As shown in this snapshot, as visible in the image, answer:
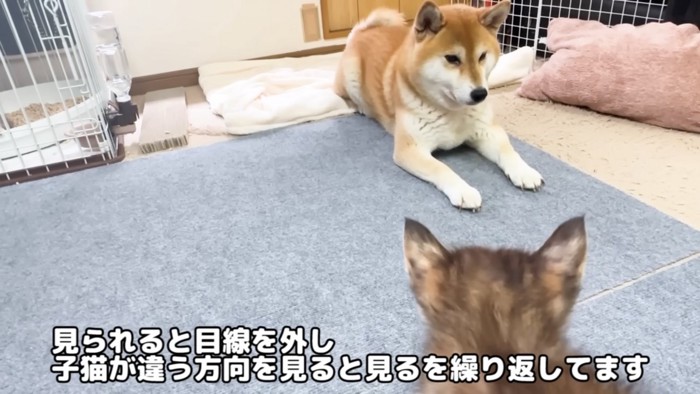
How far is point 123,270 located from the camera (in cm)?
133

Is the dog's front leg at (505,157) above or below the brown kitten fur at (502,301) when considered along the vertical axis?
below

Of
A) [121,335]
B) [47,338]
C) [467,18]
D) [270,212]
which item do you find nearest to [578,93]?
[467,18]

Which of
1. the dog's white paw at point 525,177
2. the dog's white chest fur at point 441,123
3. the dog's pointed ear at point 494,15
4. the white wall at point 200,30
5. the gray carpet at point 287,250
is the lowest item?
the gray carpet at point 287,250

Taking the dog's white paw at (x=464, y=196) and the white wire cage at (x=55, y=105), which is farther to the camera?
the white wire cage at (x=55, y=105)

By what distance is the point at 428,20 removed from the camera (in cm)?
160

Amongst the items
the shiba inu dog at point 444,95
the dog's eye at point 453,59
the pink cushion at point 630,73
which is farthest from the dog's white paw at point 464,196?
the pink cushion at point 630,73

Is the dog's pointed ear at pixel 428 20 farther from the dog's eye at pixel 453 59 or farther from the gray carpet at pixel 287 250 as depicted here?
the gray carpet at pixel 287 250

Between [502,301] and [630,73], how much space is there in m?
1.78

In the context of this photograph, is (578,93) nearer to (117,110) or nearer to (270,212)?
(270,212)

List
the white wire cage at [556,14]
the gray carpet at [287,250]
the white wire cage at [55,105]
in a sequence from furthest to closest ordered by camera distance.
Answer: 1. the white wire cage at [556,14]
2. the white wire cage at [55,105]
3. the gray carpet at [287,250]

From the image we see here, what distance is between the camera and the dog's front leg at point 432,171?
4.79 ft

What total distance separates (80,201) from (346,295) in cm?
110

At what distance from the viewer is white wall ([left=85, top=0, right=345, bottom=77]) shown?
2.76 meters

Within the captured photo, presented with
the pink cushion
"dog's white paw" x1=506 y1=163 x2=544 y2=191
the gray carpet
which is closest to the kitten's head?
the gray carpet
